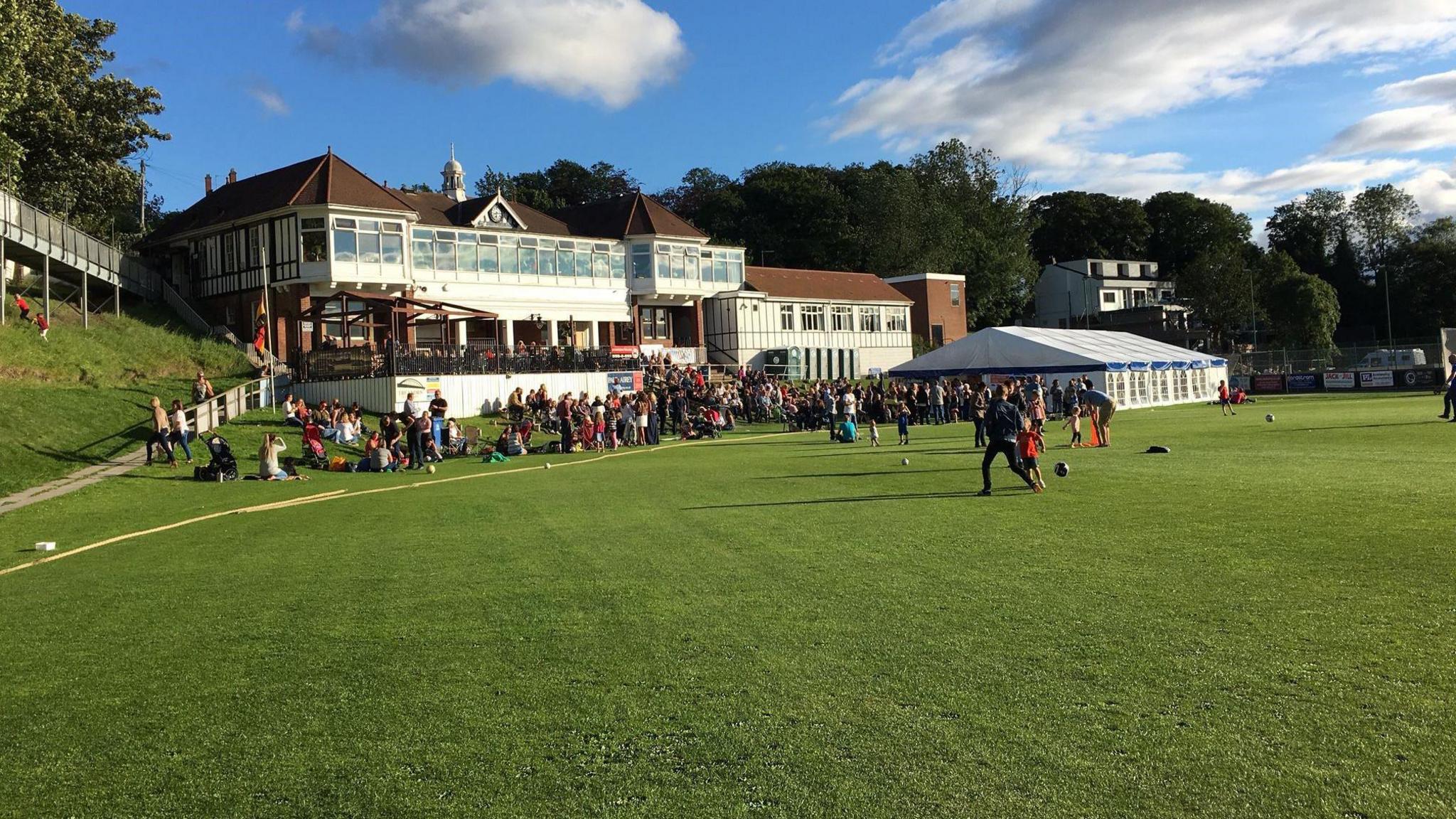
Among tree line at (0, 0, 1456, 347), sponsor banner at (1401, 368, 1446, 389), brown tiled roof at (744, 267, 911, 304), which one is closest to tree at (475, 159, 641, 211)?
tree line at (0, 0, 1456, 347)

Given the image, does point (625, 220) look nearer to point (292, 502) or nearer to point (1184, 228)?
point (292, 502)

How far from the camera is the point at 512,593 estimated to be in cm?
827

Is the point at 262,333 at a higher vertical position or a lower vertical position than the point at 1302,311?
lower

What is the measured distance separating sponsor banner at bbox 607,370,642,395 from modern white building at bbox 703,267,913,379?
16.2 metres

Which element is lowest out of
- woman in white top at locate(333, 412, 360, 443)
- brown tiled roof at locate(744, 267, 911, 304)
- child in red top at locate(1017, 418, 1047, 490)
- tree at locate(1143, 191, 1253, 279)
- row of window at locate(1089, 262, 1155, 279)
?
child in red top at locate(1017, 418, 1047, 490)

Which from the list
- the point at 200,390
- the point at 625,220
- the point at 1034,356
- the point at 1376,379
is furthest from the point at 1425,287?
the point at 200,390

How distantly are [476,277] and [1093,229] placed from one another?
78120 millimetres

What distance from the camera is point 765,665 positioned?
6012 mm

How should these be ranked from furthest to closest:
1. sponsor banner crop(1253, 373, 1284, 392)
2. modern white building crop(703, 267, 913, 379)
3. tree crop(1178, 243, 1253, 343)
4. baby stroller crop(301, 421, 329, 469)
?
tree crop(1178, 243, 1253, 343) < modern white building crop(703, 267, 913, 379) < sponsor banner crop(1253, 373, 1284, 392) < baby stroller crop(301, 421, 329, 469)

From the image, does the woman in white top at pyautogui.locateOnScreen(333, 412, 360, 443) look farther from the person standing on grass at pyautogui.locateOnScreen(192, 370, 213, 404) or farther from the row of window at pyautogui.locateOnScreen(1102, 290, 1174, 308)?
the row of window at pyautogui.locateOnScreen(1102, 290, 1174, 308)

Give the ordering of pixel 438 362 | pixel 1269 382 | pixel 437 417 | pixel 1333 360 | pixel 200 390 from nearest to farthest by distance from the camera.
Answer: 1. pixel 200 390
2. pixel 437 417
3. pixel 438 362
4. pixel 1269 382
5. pixel 1333 360

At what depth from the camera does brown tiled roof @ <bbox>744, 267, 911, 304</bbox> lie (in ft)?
182

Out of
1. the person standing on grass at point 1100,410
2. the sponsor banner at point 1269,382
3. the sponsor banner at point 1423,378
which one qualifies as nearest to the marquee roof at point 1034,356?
the sponsor banner at point 1269,382

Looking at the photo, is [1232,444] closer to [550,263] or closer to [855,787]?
[855,787]
